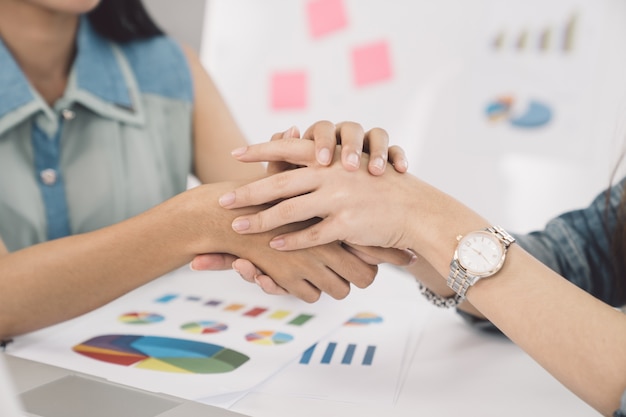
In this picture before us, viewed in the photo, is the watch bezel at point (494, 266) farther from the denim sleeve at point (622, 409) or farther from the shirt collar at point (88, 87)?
the shirt collar at point (88, 87)

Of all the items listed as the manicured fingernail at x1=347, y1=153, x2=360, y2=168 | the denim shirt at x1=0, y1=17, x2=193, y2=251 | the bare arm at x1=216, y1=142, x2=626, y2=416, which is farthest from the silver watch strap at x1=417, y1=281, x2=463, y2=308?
the denim shirt at x1=0, y1=17, x2=193, y2=251

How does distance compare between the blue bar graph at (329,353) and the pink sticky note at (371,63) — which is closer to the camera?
the blue bar graph at (329,353)

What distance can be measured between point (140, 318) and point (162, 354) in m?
0.15

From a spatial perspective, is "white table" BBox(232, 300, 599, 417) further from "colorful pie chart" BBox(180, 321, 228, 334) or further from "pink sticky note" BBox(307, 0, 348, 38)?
"pink sticky note" BBox(307, 0, 348, 38)

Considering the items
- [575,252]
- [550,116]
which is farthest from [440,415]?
[550,116]

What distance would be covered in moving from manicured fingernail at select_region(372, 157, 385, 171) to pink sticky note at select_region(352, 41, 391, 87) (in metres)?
1.39

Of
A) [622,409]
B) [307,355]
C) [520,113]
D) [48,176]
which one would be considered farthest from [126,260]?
[520,113]

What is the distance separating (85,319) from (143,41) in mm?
730

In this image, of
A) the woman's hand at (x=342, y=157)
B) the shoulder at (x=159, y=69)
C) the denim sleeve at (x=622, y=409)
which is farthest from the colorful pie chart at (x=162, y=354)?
the shoulder at (x=159, y=69)

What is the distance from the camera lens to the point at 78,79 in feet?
4.01

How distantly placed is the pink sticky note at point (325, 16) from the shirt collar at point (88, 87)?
3.35 feet

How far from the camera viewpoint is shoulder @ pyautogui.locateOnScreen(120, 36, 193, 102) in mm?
1365

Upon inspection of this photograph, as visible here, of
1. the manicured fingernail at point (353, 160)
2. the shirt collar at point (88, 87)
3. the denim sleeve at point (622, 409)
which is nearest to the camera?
the denim sleeve at point (622, 409)

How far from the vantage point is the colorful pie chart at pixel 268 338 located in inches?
32.7
